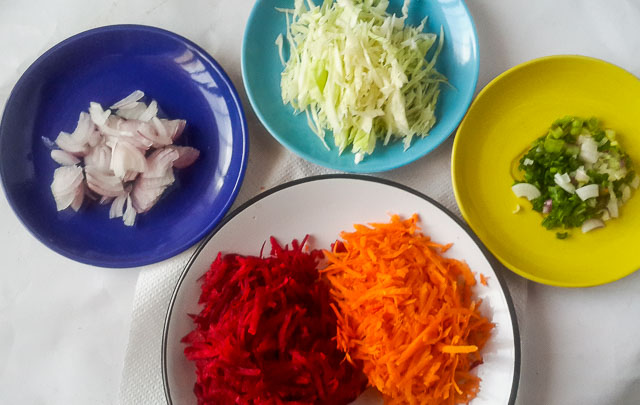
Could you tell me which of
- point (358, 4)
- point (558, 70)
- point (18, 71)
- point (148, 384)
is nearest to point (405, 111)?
point (358, 4)

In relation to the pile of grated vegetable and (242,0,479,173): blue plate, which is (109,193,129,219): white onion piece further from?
(242,0,479,173): blue plate

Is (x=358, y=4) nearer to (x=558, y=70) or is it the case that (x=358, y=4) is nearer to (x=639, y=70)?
(x=558, y=70)

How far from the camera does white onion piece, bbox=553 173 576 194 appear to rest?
1.45m

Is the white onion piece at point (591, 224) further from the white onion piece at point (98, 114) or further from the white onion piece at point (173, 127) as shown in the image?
the white onion piece at point (98, 114)

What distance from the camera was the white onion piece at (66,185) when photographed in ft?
4.85

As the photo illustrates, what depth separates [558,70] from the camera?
1505 millimetres

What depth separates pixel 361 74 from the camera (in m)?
1.39

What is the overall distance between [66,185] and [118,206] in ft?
0.52

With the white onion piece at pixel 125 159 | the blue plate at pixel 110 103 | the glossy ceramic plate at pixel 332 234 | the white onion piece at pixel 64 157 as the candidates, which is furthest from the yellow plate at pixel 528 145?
the white onion piece at pixel 64 157

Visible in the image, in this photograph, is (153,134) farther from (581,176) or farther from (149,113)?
(581,176)

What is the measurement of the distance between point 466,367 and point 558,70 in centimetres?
95

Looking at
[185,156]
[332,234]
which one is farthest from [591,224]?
[185,156]

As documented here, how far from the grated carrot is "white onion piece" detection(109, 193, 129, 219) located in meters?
0.66

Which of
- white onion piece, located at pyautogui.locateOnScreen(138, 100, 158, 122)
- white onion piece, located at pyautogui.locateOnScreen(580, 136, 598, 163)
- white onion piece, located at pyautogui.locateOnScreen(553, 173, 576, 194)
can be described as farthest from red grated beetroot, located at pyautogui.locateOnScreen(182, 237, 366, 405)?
white onion piece, located at pyautogui.locateOnScreen(580, 136, 598, 163)
